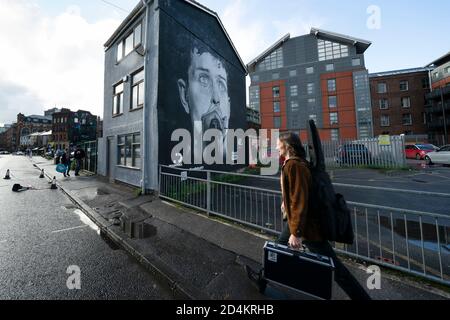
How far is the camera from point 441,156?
1527 centimetres

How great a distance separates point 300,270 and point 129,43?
13610mm

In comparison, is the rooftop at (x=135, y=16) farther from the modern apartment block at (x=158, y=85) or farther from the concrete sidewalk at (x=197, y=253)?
the concrete sidewalk at (x=197, y=253)

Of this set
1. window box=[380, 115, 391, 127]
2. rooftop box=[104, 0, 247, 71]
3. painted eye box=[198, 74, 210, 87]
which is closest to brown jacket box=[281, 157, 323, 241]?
painted eye box=[198, 74, 210, 87]

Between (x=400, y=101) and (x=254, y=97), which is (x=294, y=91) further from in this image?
(x=400, y=101)

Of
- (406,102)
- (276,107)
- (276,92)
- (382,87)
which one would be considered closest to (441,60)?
(406,102)

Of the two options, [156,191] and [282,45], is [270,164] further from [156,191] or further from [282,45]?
[282,45]

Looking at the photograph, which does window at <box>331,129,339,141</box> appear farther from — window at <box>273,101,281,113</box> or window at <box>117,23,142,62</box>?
window at <box>117,23,142,62</box>

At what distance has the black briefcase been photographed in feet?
6.55

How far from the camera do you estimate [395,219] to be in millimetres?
5410


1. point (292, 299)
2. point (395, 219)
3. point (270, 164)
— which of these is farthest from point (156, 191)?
point (270, 164)

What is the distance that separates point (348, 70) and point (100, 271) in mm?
44696

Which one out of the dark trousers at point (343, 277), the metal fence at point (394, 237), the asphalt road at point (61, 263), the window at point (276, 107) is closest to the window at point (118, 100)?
the asphalt road at point (61, 263)

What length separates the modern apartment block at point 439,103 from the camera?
103 feet

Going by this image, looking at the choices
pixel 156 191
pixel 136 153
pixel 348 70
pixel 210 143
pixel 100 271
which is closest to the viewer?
pixel 100 271
